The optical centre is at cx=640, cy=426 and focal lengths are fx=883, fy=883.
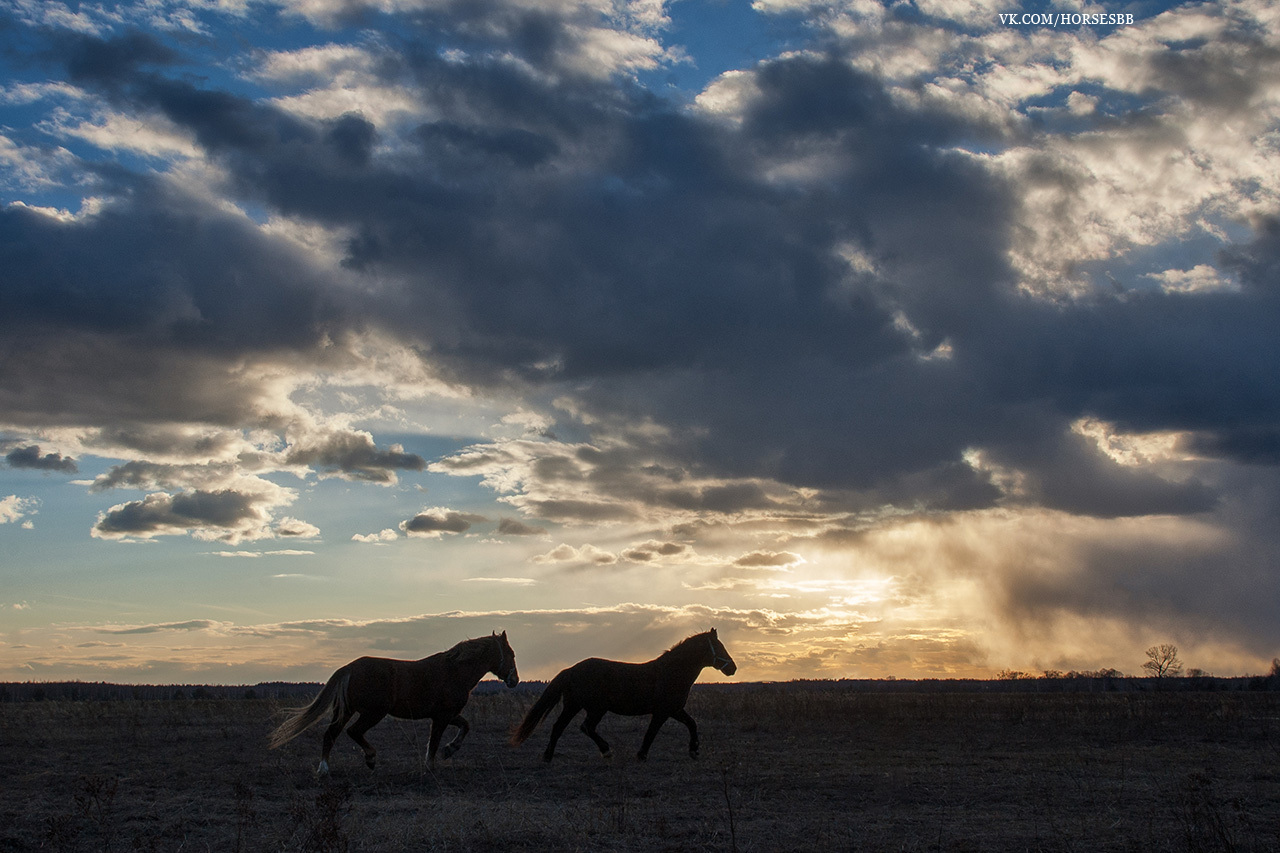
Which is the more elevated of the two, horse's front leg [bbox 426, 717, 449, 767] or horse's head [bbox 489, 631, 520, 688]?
horse's head [bbox 489, 631, 520, 688]

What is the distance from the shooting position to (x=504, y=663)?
1653cm

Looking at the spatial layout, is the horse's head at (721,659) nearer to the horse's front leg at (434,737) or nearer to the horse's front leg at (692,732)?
the horse's front leg at (692,732)

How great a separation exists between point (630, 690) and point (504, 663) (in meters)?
2.43

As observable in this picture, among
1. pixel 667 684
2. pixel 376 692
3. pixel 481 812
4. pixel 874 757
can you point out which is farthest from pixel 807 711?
pixel 481 812

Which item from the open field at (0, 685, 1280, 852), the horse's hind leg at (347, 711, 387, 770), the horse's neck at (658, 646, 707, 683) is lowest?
the open field at (0, 685, 1280, 852)

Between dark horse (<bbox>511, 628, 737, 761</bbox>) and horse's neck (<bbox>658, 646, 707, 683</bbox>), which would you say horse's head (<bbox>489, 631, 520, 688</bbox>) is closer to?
dark horse (<bbox>511, 628, 737, 761</bbox>)

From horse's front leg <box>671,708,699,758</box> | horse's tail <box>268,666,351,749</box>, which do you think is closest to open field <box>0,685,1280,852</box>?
horse's front leg <box>671,708,699,758</box>

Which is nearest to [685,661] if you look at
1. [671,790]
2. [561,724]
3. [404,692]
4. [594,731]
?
[594,731]

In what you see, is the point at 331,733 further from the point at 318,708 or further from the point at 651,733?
the point at 651,733

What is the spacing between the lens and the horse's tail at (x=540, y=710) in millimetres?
15398

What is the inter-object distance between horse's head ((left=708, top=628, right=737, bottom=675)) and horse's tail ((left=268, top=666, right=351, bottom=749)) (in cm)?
657

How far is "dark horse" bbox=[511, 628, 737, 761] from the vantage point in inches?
615

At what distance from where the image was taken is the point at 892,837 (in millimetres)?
9000

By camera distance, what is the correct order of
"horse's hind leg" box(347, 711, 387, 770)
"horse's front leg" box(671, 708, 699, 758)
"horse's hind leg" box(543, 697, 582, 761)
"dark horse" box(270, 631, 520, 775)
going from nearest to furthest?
"horse's hind leg" box(347, 711, 387, 770)
"dark horse" box(270, 631, 520, 775)
"horse's hind leg" box(543, 697, 582, 761)
"horse's front leg" box(671, 708, 699, 758)
